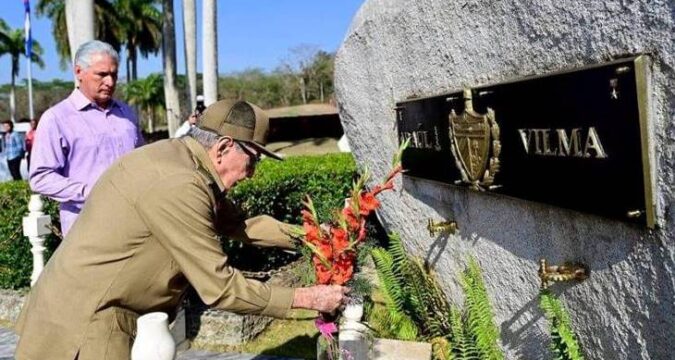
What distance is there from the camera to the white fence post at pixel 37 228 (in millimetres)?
5062

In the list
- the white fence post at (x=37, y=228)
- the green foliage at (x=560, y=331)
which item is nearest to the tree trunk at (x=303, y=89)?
the white fence post at (x=37, y=228)

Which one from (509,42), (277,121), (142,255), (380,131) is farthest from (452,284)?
(277,121)

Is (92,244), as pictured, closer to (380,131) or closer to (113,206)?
(113,206)

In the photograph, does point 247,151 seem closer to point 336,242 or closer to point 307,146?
point 336,242

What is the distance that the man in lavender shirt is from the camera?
3.77m

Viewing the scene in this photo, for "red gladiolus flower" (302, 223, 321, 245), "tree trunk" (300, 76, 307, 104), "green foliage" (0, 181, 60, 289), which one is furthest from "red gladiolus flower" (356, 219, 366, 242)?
"tree trunk" (300, 76, 307, 104)

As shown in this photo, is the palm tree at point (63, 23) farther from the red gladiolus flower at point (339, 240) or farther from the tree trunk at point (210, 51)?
the red gladiolus flower at point (339, 240)

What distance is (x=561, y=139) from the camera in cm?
214

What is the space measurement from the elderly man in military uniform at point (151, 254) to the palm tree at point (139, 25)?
46.6 m

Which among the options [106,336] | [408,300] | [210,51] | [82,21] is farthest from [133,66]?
[106,336]

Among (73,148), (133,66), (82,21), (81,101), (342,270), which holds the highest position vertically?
(133,66)

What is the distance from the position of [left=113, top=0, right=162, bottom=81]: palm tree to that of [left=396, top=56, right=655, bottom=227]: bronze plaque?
152ft

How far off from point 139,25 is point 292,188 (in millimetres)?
45387

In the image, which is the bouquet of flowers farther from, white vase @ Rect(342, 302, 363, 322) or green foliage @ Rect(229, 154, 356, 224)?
green foliage @ Rect(229, 154, 356, 224)
